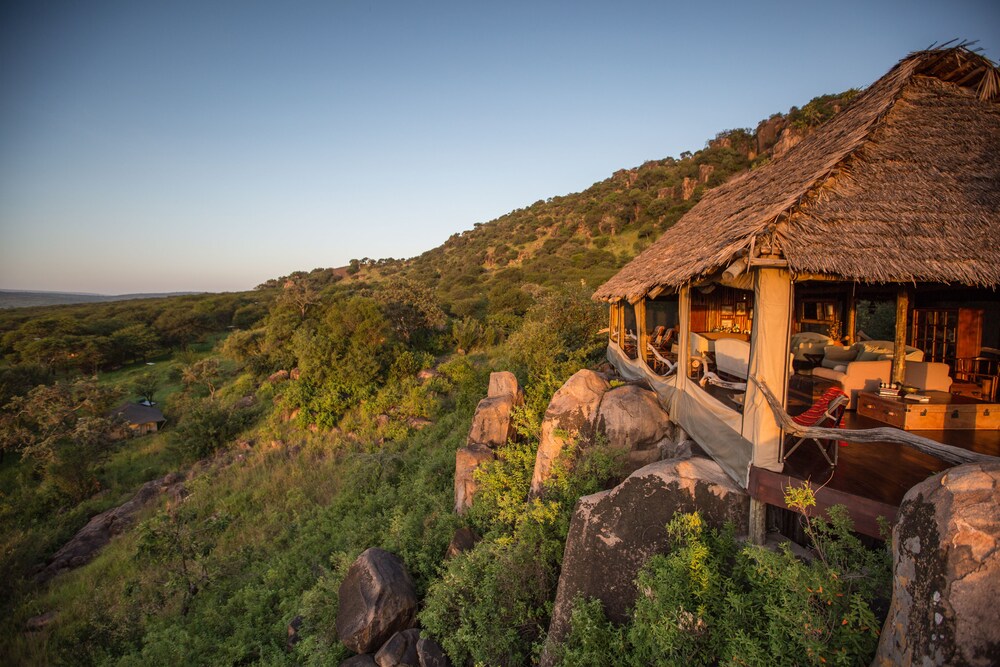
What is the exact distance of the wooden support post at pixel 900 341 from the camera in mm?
5324

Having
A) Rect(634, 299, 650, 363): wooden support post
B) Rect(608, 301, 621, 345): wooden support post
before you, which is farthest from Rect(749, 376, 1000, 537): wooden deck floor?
Rect(608, 301, 621, 345): wooden support post

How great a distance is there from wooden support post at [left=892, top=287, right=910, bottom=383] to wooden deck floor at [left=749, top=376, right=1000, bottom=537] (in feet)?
3.28

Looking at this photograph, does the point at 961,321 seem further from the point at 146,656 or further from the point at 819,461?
the point at 146,656

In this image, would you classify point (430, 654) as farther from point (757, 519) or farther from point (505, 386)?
point (505, 386)

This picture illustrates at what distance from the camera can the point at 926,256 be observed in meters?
4.05

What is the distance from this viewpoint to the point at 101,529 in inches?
415

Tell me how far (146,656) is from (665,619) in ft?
23.1

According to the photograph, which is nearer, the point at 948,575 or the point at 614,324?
the point at 948,575

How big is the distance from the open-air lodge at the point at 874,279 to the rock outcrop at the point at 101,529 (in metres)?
13.0

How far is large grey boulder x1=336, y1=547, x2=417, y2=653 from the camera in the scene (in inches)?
210

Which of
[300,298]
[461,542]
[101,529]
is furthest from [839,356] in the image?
[300,298]

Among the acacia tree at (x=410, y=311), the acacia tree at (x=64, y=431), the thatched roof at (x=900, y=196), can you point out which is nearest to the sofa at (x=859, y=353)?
the thatched roof at (x=900, y=196)

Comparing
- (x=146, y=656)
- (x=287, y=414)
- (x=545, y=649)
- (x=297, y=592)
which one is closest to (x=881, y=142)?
(x=545, y=649)

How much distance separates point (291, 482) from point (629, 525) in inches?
359
